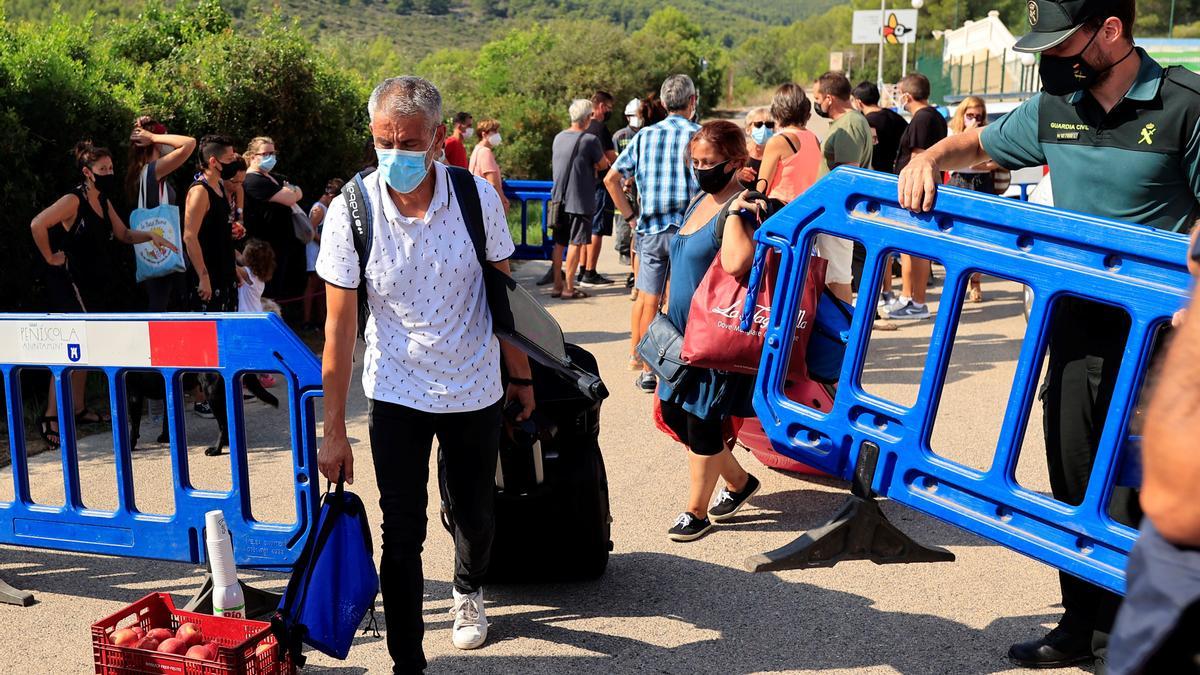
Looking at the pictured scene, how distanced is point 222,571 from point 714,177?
8.61ft

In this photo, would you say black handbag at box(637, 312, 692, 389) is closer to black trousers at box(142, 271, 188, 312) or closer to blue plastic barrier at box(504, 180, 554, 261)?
black trousers at box(142, 271, 188, 312)

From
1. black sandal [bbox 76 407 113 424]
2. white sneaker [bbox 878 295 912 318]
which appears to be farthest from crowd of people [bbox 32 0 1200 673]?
white sneaker [bbox 878 295 912 318]

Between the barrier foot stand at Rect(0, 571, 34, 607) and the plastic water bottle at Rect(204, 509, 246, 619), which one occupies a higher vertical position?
the plastic water bottle at Rect(204, 509, 246, 619)

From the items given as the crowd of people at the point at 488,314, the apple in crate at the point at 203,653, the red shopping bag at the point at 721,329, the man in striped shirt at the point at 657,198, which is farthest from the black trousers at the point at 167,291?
the apple in crate at the point at 203,653

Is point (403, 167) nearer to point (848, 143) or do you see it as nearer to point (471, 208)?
point (471, 208)

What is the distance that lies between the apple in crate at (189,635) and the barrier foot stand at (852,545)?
1710 millimetres

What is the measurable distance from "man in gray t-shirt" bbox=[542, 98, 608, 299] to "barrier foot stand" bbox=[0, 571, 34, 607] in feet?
24.3

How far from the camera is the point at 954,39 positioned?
5541 cm

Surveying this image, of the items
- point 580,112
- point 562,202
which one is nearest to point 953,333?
point 562,202

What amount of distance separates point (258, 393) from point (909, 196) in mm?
5365

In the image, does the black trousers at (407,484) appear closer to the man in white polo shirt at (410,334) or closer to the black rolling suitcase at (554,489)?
the man in white polo shirt at (410,334)

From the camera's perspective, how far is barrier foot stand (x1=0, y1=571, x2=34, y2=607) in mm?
4855

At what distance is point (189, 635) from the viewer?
3.80m

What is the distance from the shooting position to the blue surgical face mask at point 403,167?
374 centimetres
